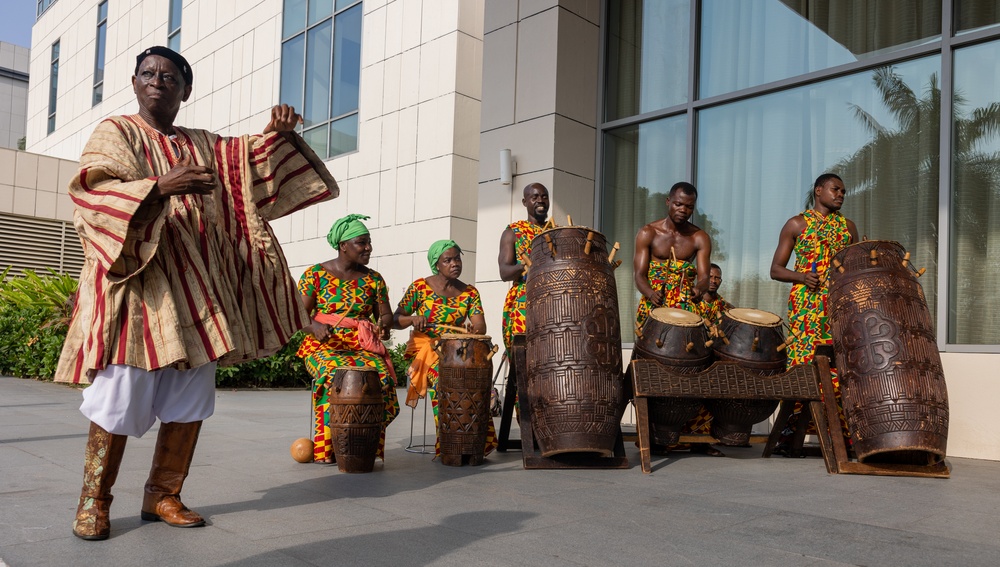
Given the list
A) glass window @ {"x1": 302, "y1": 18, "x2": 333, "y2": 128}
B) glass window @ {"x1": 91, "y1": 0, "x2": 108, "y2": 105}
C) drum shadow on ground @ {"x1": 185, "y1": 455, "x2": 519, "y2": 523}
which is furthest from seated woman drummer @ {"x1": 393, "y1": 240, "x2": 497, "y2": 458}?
glass window @ {"x1": 91, "y1": 0, "x2": 108, "y2": 105}

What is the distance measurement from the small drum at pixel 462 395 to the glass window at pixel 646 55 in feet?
14.9

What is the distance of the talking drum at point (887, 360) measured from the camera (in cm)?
500

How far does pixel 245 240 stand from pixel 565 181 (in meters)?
5.48

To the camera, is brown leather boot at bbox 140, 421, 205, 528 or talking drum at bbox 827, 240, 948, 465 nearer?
brown leather boot at bbox 140, 421, 205, 528

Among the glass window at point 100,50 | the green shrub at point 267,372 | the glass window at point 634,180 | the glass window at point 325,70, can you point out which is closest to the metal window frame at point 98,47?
the glass window at point 100,50

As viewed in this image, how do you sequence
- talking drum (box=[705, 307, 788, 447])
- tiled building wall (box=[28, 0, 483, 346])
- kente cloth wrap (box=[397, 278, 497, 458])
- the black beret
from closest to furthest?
1. the black beret
2. talking drum (box=[705, 307, 788, 447])
3. kente cloth wrap (box=[397, 278, 497, 458])
4. tiled building wall (box=[28, 0, 483, 346])

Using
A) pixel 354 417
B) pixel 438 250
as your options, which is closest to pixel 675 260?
pixel 438 250

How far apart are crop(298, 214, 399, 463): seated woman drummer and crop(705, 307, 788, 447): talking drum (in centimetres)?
221

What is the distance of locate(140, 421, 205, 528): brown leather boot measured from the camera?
3.54 metres

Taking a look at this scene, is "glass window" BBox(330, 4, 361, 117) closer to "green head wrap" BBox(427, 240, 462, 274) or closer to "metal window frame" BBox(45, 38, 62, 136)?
"green head wrap" BBox(427, 240, 462, 274)

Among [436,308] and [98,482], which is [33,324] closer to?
[436,308]

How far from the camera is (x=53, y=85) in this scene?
2659 centimetres

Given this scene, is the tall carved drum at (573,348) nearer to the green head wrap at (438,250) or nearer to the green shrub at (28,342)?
the green head wrap at (438,250)

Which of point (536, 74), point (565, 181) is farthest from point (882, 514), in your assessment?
point (536, 74)
